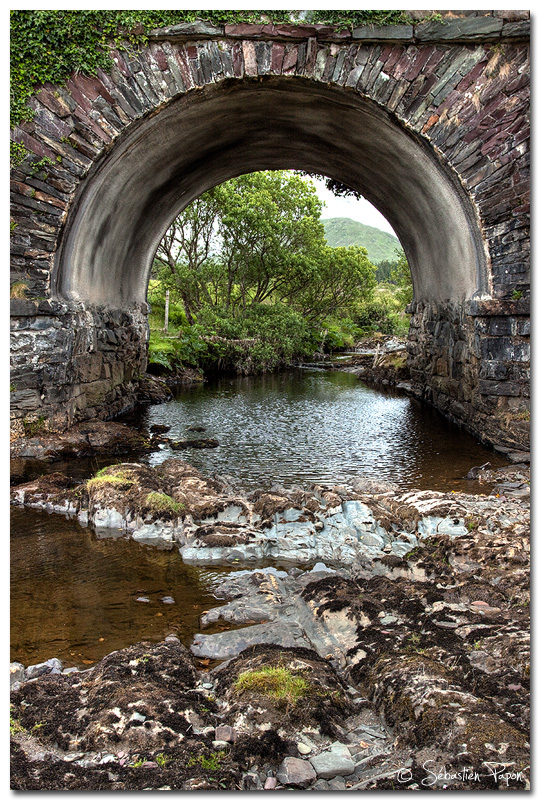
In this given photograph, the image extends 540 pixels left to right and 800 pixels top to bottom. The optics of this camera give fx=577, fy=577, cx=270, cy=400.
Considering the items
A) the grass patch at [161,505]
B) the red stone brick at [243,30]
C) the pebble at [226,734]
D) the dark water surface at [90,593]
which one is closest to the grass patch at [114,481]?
the grass patch at [161,505]

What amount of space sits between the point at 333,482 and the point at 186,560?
3025 mm

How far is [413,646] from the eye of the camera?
3.86 meters

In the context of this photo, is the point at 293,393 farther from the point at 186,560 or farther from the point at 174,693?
the point at 174,693

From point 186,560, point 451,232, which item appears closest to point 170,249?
point 451,232

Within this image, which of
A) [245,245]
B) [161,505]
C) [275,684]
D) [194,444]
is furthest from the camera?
[245,245]

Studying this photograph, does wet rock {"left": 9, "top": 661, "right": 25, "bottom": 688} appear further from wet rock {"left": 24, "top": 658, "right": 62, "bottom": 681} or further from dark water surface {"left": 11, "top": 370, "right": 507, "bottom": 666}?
dark water surface {"left": 11, "top": 370, "right": 507, "bottom": 666}

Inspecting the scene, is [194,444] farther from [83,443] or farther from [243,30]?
[243,30]

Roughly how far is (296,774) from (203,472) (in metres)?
6.13

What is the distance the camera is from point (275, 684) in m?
3.37

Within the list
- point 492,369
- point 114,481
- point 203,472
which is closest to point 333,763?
point 114,481

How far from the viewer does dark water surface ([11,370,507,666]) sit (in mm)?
4551

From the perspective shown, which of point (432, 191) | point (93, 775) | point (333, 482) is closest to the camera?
point (93, 775)

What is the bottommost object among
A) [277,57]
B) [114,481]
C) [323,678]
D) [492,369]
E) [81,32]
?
[323,678]

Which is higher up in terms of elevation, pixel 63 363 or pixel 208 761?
pixel 63 363
